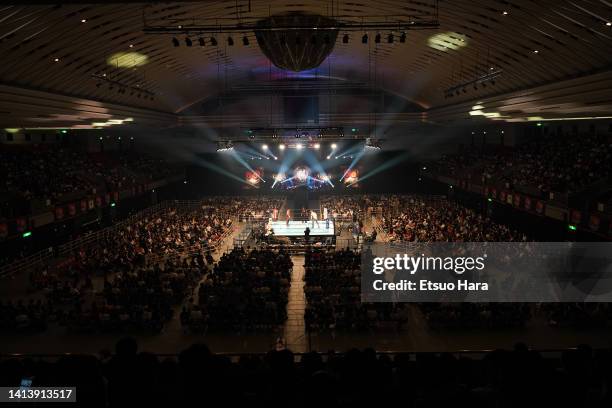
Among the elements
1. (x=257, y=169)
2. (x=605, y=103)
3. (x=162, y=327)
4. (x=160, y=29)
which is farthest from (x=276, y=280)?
(x=257, y=169)

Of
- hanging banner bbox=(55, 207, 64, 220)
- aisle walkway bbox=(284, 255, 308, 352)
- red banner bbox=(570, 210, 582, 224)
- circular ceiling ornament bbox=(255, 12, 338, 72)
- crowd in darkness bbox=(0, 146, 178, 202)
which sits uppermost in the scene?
circular ceiling ornament bbox=(255, 12, 338, 72)

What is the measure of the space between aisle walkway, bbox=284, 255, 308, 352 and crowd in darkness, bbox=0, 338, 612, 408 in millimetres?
6723

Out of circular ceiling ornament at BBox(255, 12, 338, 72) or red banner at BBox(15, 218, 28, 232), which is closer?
circular ceiling ornament at BBox(255, 12, 338, 72)

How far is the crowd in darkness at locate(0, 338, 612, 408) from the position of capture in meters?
4.19

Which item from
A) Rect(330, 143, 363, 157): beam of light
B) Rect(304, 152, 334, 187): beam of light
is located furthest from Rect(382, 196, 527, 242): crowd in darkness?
Rect(304, 152, 334, 187): beam of light

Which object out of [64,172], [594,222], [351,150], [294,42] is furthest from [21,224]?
[351,150]

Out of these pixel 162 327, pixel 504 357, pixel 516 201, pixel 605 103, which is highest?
pixel 605 103

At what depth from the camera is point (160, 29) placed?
10672mm

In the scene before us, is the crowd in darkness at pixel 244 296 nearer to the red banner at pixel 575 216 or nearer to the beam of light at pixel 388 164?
the red banner at pixel 575 216

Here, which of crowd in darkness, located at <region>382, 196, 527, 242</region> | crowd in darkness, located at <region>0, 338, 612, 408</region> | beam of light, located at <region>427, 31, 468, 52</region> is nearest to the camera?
crowd in darkness, located at <region>0, 338, 612, 408</region>

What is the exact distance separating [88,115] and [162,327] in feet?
41.6

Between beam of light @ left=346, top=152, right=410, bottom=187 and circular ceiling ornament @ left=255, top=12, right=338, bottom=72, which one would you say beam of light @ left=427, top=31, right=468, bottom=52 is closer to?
circular ceiling ornament @ left=255, top=12, right=338, bottom=72

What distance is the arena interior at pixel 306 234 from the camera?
185 inches

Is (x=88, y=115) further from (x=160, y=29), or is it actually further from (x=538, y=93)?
(x=538, y=93)
